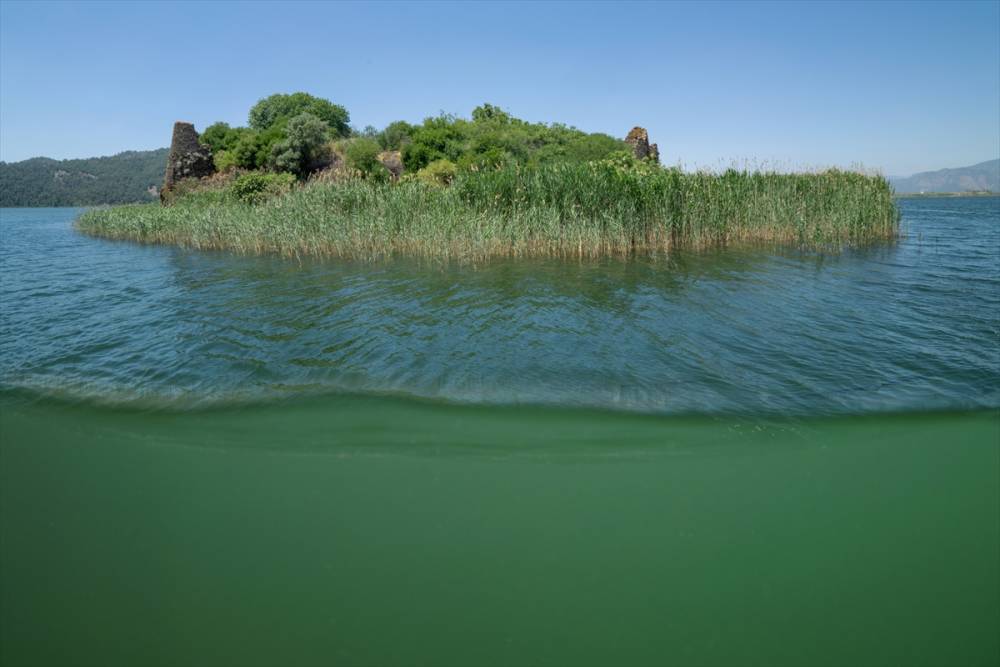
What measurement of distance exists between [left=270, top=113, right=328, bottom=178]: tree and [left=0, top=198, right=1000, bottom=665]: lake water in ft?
76.1

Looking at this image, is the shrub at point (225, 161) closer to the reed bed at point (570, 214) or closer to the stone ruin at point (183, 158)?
the stone ruin at point (183, 158)

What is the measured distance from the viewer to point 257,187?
2255 cm

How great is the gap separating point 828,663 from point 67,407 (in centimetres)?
570

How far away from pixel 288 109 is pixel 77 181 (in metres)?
95.8

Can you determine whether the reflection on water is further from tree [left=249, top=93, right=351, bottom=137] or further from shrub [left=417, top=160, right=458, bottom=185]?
tree [left=249, top=93, right=351, bottom=137]

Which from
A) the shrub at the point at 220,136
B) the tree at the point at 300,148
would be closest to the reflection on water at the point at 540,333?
the tree at the point at 300,148

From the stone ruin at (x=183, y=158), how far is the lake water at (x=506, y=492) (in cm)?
A: 2754

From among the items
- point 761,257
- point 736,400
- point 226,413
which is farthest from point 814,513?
point 761,257

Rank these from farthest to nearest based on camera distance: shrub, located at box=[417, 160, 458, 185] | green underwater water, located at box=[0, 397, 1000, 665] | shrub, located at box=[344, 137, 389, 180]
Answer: shrub, located at box=[344, 137, 389, 180], shrub, located at box=[417, 160, 458, 185], green underwater water, located at box=[0, 397, 1000, 665]

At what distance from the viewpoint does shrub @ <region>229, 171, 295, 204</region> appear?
20.9 meters

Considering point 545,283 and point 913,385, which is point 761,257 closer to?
point 545,283

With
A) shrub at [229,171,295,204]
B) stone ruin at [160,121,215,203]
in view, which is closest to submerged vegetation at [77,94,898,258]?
shrub at [229,171,295,204]

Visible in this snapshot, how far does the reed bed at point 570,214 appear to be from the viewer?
1248cm

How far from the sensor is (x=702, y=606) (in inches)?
97.4
